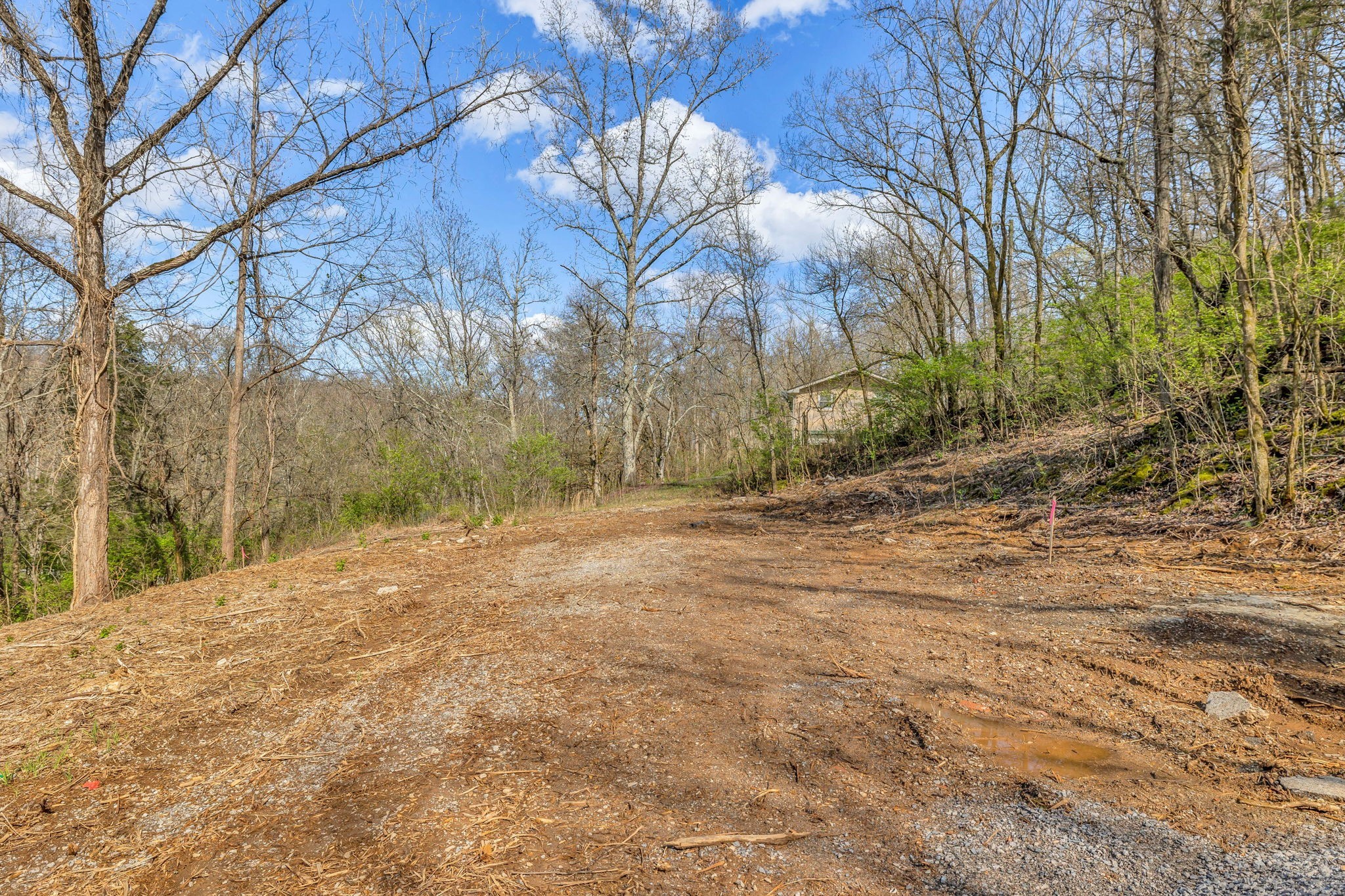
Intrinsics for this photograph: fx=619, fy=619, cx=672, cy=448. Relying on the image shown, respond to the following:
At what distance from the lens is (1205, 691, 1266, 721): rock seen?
110 inches

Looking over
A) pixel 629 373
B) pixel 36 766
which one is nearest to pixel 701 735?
pixel 36 766

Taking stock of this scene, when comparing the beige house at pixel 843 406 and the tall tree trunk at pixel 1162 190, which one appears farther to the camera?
the beige house at pixel 843 406

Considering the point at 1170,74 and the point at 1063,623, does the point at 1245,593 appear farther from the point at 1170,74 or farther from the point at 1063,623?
the point at 1170,74

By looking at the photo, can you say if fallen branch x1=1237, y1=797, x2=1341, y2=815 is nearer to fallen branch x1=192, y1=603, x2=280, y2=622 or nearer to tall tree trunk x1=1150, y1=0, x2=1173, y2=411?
tall tree trunk x1=1150, y1=0, x2=1173, y2=411

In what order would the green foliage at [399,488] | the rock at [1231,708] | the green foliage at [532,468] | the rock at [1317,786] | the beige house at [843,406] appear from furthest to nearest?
the green foliage at [399,488] → the beige house at [843,406] → the green foliage at [532,468] → the rock at [1231,708] → the rock at [1317,786]

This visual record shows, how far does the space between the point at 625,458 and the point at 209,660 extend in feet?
56.0

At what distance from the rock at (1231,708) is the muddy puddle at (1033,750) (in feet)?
2.23

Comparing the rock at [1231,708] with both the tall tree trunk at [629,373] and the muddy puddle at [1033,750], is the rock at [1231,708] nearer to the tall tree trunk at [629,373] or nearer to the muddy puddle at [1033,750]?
the muddy puddle at [1033,750]

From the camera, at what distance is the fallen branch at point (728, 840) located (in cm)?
209

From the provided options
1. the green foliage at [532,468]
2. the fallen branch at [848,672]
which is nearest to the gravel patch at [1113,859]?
the fallen branch at [848,672]

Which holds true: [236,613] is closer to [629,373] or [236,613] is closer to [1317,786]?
[1317,786]

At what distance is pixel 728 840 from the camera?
2.11 m

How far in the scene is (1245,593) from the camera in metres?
4.13

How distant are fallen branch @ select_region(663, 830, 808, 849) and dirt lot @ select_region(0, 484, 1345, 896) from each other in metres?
0.03
